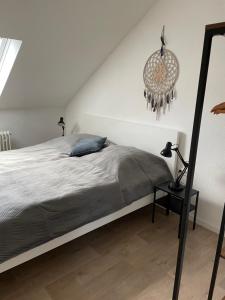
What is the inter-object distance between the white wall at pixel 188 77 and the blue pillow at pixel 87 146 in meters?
0.49

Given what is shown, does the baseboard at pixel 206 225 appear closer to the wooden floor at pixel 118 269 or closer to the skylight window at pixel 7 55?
the wooden floor at pixel 118 269

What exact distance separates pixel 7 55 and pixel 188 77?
2018 mm

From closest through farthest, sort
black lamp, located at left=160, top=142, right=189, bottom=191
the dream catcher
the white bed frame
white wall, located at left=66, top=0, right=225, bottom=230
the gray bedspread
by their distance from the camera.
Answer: the gray bedspread, the white bed frame, white wall, located at left=66, top=0, right=225, bottom=230, black lamp, located at left=160, top=142, right=189, bottom=191, the dream catcher

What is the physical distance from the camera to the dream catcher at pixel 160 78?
2479 mm

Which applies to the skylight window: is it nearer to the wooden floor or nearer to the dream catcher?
the dream catcher

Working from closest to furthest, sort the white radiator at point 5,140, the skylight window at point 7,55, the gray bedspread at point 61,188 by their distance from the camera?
the gray bedspread at point 61,188 < the skylight window at point 7,55 < the white radiator at point 5,140

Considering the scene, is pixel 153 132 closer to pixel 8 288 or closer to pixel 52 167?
pixel 52 167

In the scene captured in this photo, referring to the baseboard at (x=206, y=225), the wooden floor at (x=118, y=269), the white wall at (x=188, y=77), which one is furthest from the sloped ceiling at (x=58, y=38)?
the baseboard at (x=206, y=225)

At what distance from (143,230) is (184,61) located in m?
1.67

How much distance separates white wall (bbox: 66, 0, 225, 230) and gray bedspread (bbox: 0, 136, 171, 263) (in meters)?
0.43

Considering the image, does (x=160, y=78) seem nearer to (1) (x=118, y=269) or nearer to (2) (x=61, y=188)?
(2) (x=61, y=188)

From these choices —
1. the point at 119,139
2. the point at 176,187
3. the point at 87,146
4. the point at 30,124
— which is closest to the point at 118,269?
the point at 176,187

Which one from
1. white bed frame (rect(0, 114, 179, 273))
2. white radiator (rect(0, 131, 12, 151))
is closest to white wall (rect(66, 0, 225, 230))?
white bed frame (rect(0, 114, 179, 273))

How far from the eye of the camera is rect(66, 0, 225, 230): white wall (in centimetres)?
218
